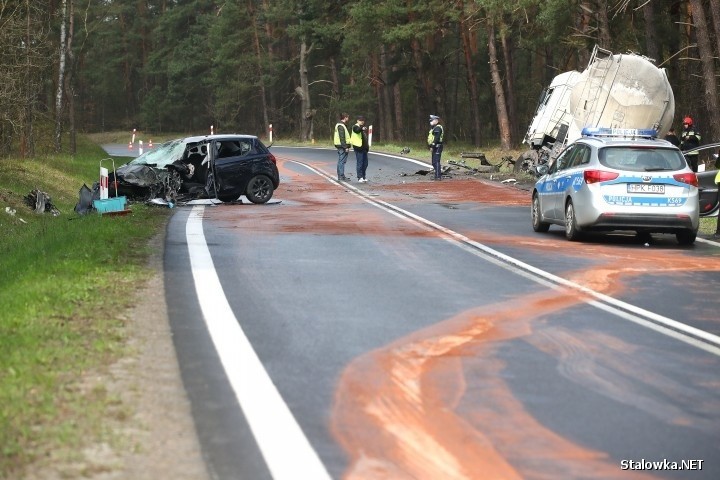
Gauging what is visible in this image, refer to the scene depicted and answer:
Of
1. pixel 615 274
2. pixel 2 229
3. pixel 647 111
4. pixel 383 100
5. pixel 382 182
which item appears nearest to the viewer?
Answer: pixel 615 274

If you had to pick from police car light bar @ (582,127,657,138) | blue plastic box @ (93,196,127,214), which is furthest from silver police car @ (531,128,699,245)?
blue plastic box @ (93,196,127,214)

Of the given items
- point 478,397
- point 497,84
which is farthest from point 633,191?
point 497,84

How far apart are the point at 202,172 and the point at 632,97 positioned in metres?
11.1

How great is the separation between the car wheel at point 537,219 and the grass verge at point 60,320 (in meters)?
6.28

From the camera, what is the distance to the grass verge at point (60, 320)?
586 centimetres

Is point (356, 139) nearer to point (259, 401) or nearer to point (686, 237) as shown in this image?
point (686, 237)

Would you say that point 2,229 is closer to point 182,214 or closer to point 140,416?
point 182,214

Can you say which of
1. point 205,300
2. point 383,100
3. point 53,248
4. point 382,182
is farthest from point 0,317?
point 383,100

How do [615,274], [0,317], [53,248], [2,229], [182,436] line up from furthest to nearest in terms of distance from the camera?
[2,229] → [53,248] → [615,274] → [0,317] → [182,436]

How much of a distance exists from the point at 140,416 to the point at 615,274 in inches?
321

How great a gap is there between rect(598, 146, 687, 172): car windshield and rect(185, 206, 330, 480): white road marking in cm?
809

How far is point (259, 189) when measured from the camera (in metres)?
25.0

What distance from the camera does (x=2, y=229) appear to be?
20891 mm

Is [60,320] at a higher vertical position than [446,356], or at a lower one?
higher
